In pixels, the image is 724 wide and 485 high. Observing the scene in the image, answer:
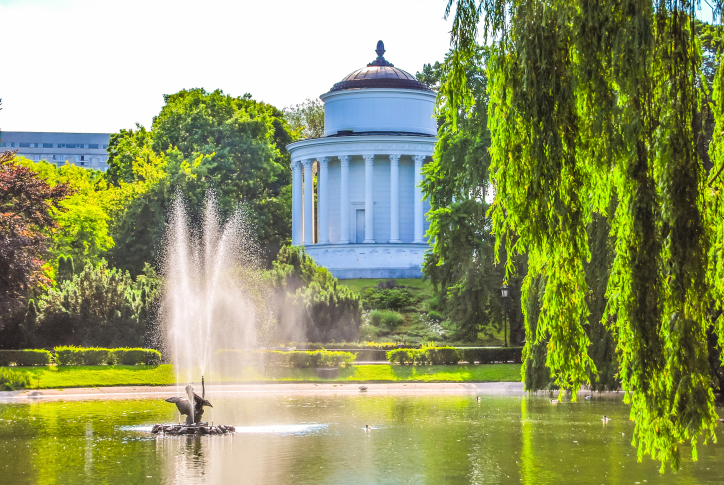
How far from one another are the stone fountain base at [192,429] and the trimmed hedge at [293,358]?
15.4m

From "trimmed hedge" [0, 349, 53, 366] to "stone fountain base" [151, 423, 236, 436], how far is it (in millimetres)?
16611

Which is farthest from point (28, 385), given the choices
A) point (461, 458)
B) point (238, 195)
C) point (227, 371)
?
point (238, 195)

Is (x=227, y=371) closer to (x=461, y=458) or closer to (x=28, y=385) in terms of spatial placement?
(x=28, y=385)

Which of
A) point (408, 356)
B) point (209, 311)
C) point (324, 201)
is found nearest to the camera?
point (408, 356)

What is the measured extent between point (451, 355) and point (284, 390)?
8229 millimetres

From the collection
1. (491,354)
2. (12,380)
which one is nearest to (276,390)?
(12,380)

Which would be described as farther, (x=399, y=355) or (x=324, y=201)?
(x=324, y=201)

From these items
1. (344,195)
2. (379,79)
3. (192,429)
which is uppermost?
(379,79)

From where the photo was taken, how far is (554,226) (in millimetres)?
11680

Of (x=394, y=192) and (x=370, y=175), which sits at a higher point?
(x=370, y=175)

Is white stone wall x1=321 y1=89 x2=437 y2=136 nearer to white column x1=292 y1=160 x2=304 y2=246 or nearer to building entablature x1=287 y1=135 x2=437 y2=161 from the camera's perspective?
building entablature x1=287 y1=135 x2=437 y2=161

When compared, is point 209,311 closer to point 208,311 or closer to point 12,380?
point 208,311

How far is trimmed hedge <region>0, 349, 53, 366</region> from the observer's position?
3731 centimetres

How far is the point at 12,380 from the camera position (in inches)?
1319
